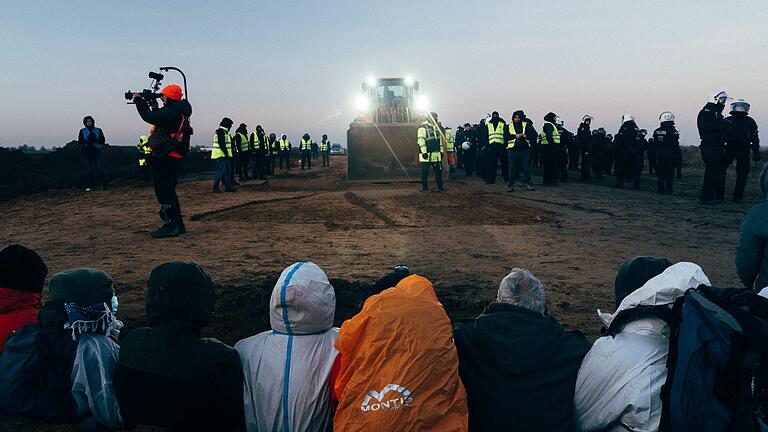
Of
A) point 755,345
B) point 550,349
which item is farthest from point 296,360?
point 755,345

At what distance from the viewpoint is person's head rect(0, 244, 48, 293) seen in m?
3.18

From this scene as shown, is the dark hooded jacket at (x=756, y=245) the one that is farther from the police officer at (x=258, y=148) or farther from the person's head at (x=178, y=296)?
the police officer at (x=258, y=148)

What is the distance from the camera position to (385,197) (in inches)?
550

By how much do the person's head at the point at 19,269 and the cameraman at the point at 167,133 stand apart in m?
5.06

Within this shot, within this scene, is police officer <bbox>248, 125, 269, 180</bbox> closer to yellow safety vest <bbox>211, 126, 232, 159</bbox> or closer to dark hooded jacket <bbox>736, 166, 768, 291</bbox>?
yellow safety vest <bbox>211, 126, 232, 159</bbox>

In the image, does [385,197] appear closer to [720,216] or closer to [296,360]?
[720,216]

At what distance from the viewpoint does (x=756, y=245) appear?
3.90 metres

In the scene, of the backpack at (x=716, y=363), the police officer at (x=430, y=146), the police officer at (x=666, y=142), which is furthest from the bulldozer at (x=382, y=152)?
the backpack at (x=716, y=363)

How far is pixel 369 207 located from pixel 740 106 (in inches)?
317

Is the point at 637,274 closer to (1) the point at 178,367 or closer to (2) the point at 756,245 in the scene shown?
A: (2) the point at 756,245

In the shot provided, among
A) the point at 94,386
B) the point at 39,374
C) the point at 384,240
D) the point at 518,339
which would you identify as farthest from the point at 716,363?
the point at 384,240

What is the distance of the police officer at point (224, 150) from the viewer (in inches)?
589

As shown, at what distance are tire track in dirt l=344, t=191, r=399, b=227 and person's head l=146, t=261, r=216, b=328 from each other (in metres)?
7.23

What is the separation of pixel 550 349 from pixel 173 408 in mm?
1787
